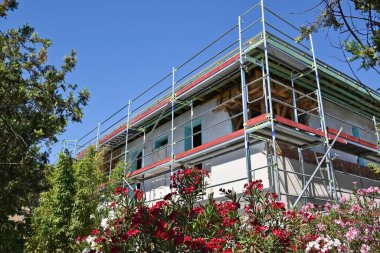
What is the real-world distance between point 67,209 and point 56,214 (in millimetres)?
342

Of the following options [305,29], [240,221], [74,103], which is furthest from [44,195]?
[305,29]

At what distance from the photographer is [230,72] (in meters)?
10.9

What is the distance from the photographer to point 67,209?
10656 millimetres

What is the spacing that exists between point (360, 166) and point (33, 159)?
10.5 meters

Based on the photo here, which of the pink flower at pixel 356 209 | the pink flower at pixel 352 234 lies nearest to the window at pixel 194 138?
the pink flower at pixel 356 209

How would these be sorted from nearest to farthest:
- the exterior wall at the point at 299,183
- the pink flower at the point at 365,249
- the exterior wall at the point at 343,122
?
the pink flower at the point at 365,249
the exterior wall at the point at 299,183
the exterior wall at the point at 343,122

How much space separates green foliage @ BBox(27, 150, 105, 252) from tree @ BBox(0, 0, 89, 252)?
2.98 ft

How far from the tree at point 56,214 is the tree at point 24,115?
85 centimetres

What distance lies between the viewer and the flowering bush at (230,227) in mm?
4043

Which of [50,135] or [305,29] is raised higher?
[50,135]

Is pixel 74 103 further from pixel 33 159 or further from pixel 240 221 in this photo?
pixel 240 221

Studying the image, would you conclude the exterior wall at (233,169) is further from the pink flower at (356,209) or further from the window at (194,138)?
the pink flower at (356,209)

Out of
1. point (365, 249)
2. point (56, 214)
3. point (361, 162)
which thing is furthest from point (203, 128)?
point (365, 249)

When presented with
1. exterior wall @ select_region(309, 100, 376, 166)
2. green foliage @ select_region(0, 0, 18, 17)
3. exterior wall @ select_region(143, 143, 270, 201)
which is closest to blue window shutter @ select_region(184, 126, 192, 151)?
exterior wall @ select_region(143, 143, 270, 201)
